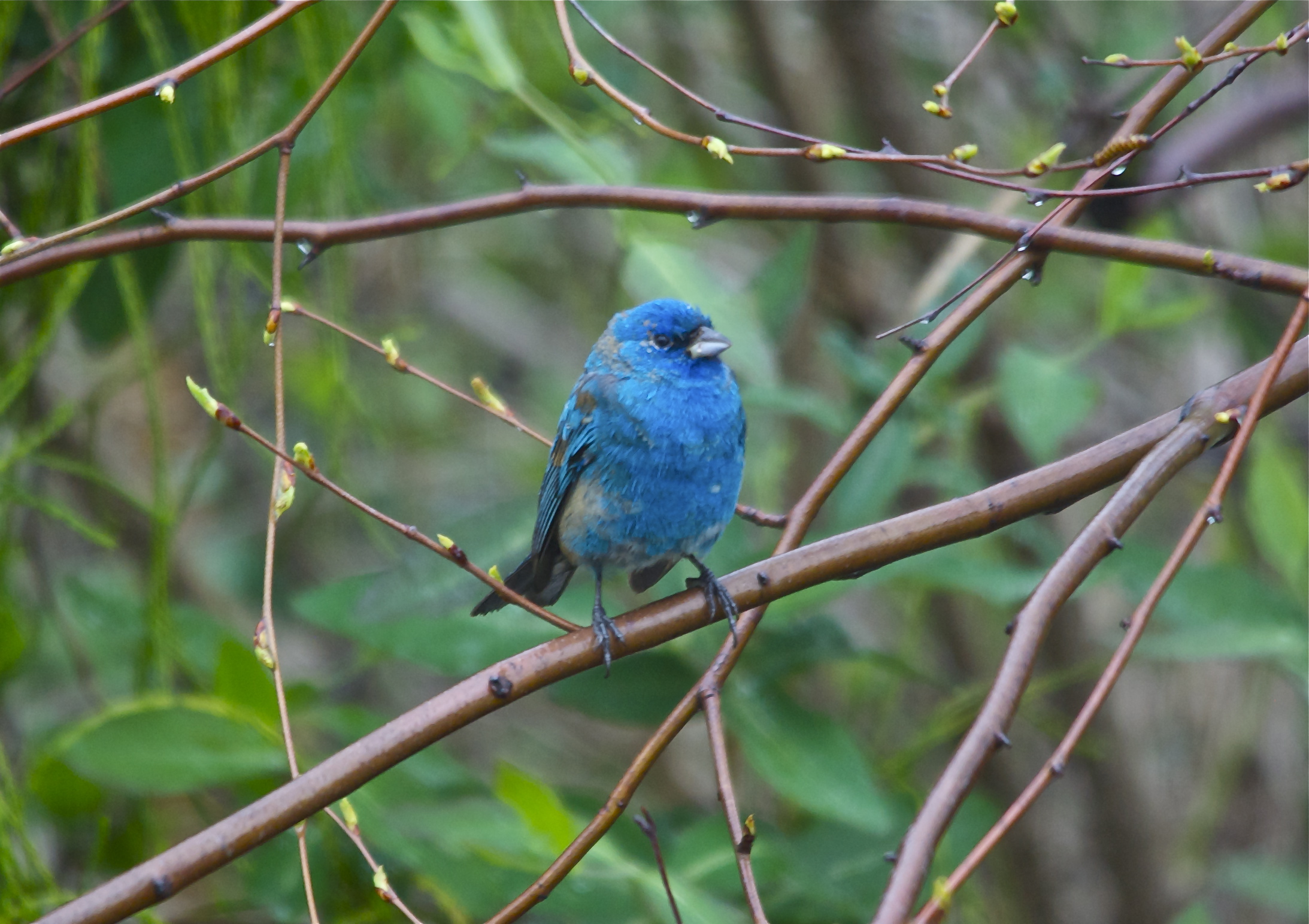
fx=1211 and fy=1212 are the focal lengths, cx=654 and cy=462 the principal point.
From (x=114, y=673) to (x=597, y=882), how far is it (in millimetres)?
2060

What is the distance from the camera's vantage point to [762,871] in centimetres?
297

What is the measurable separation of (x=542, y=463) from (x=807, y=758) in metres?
3.31

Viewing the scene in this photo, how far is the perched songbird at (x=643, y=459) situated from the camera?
284cm

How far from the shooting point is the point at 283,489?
1988mm

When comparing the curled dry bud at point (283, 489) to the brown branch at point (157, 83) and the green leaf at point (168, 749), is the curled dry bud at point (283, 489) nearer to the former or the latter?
the brown branch at point (157, 83)

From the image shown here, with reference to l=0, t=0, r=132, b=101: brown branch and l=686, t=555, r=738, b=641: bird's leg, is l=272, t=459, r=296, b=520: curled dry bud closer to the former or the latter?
l=686, t=555, r=738, b=641: bird's leg

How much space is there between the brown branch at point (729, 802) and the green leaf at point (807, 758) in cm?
106

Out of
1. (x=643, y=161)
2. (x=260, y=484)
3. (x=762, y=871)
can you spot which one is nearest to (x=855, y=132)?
(x=643, y=161)

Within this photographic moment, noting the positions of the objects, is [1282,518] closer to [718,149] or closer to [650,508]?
[650,508]

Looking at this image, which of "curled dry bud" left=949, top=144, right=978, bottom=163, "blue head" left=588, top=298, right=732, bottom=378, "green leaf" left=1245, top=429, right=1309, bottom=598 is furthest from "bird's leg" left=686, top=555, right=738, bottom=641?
"green leaf" left=1245, top=429, right=1309, bottom=598

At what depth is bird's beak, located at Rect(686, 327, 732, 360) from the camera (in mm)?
3031

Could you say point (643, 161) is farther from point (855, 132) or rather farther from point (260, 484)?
point (260, 484)

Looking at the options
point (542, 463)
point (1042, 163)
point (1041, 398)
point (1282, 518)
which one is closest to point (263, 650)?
point (1042, 163)

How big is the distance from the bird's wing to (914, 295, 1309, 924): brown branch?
147 cm
